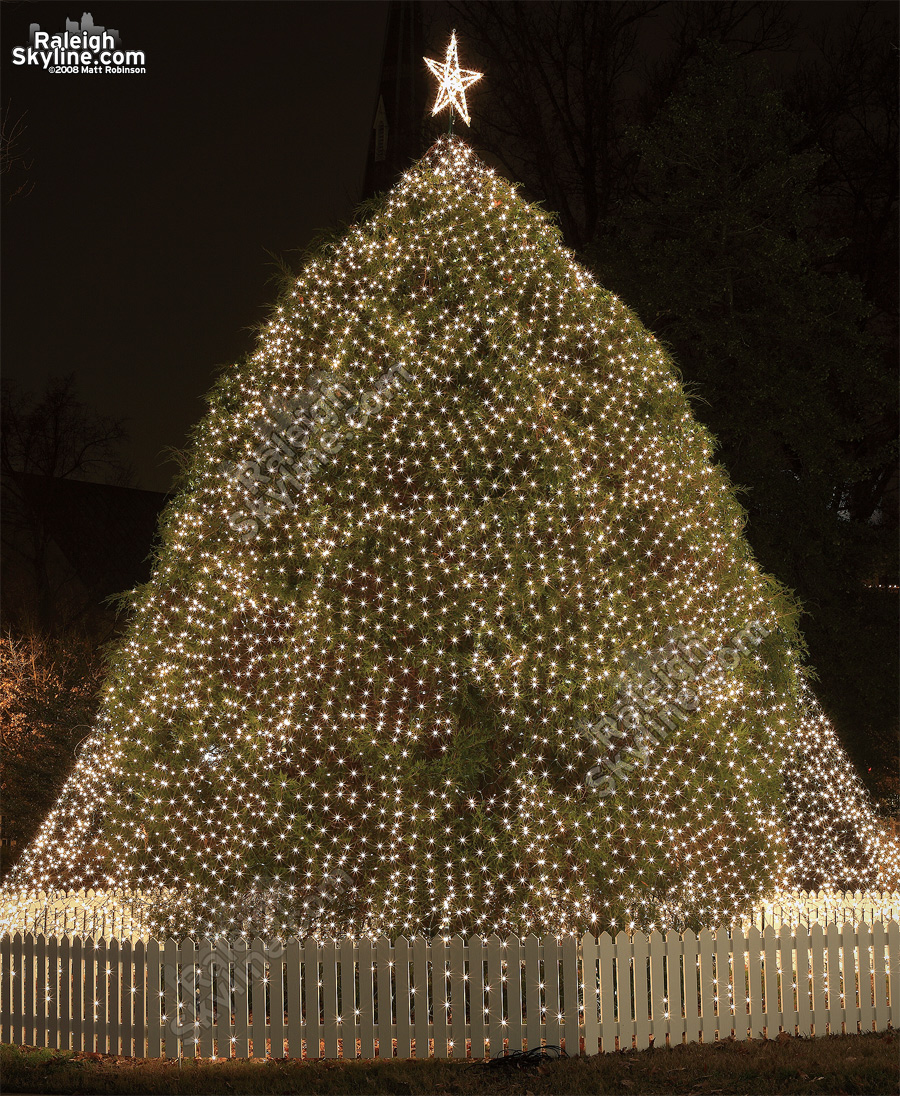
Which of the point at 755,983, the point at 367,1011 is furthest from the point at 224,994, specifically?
the point at 755,983

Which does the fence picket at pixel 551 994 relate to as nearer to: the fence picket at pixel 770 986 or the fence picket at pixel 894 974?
the fence picket at pixel 770 986

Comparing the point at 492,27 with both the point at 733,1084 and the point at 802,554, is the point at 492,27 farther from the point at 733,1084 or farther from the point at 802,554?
the point at 733,1084

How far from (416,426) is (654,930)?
171 inches

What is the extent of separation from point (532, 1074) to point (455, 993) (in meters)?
0.74

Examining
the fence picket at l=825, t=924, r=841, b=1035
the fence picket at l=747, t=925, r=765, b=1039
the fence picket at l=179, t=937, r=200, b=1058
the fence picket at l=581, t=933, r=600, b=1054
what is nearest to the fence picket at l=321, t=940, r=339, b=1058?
the fence picket at l=179, t=937, r=200, b=1058

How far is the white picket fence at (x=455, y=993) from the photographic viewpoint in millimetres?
6871

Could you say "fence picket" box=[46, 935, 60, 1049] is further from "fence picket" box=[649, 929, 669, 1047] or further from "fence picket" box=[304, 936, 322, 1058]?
"fence picket" box=[649, 929, 669, 1047]

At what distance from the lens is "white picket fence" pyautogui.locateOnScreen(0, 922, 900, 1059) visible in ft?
22.5

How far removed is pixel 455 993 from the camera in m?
6.88

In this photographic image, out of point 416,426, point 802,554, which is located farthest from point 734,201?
point 416,426

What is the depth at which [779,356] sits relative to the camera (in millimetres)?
18141

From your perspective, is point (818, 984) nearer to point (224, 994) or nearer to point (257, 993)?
point (257, 993)

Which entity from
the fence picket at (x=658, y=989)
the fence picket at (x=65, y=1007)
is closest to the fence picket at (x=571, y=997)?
the fence picket at (x=658, y=989)

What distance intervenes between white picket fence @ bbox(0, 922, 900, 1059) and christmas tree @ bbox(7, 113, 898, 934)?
44 centimetres
